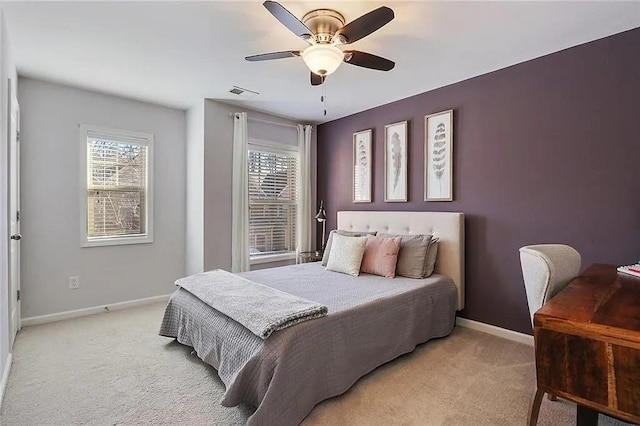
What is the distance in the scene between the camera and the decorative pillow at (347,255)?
3139mm

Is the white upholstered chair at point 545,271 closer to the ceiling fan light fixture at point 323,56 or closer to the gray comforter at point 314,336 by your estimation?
the gray comforter at point 314,336

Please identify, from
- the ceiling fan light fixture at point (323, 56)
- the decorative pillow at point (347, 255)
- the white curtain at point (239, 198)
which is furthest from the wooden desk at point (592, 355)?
the white curtain at point (239, 198)

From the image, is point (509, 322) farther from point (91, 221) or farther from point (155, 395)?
point (91, 221)

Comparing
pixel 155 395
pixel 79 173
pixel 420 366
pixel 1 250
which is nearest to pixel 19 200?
pixel 79 173

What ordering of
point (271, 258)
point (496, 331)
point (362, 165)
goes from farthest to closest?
point (271, 258), point (362, 165), point (496, 331)

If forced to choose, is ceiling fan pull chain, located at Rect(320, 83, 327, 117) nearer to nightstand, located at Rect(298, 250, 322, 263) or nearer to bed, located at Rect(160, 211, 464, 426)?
bed, located at Rect(160, 211, 464, 426)

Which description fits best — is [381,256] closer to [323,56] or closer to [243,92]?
[323,56]

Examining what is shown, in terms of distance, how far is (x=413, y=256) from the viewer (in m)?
3.05

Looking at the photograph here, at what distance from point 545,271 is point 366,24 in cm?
160

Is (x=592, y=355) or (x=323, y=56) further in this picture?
(x=323, y=56)

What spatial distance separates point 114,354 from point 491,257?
3.34 m

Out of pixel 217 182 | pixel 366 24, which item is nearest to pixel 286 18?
pixel 366 24

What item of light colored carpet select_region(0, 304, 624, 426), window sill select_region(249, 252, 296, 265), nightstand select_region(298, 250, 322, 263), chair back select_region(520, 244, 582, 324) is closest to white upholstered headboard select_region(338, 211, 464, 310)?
light colored carpet select_region(0, 304, 624, 426)

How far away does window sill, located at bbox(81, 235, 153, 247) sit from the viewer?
3496 mm
